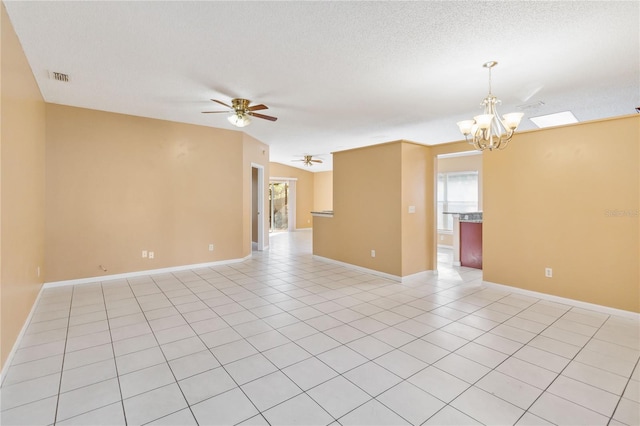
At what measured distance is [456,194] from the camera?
802cm

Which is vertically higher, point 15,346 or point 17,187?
point 17,187

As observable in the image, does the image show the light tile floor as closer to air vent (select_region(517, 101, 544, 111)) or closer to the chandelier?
the chandelier

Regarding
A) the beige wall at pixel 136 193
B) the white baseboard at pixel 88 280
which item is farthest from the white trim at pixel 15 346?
the beige wall at pixel 136 193

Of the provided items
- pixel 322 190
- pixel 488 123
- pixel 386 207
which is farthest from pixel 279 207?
pixel 488 123

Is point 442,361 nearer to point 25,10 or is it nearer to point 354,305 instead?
point 354,305

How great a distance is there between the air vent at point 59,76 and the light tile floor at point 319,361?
2.68m

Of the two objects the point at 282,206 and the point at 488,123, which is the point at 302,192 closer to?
the point at 282,206

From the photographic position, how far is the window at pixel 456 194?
7.69 metres

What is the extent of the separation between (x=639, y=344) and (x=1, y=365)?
516cm

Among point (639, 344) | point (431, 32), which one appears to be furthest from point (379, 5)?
point (639, 344)

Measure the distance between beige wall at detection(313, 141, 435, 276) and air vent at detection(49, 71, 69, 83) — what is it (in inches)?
160

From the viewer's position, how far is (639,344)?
265cm

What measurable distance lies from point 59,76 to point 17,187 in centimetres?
151

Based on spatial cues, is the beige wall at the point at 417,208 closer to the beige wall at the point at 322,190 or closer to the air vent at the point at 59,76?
the air vent at the point at 59,76
